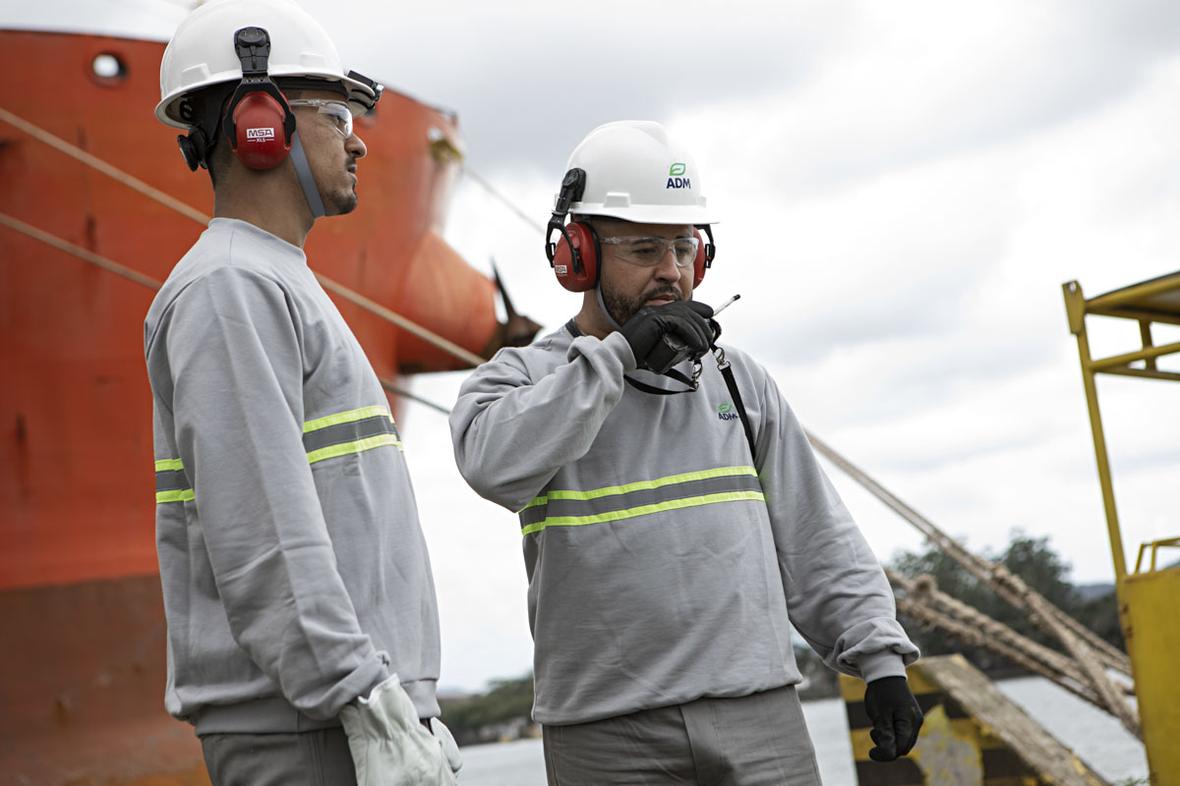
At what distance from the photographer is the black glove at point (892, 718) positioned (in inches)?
119

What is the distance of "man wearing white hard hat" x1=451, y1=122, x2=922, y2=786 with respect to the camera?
2.86 m

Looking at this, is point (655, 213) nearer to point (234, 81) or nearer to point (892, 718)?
point (234, 81)

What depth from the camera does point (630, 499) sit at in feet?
9.83

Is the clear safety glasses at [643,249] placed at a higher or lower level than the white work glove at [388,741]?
higher

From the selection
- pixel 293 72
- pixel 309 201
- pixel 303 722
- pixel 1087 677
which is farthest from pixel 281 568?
pixel 1087 677

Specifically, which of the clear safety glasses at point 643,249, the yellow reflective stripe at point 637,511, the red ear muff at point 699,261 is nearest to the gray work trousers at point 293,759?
the yellow reflective stripe at point 637,511

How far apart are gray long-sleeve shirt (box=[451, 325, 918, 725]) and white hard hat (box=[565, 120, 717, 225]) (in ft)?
1.25

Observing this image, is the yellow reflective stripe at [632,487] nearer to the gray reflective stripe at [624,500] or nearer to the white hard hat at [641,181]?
the gray reflective stripe at [624,500]

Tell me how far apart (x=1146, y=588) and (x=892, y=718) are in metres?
3.89

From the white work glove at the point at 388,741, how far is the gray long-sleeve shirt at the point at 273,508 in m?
0.03

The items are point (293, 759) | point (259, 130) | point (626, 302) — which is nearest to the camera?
point (293, 759)

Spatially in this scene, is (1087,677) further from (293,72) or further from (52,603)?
(52,603)

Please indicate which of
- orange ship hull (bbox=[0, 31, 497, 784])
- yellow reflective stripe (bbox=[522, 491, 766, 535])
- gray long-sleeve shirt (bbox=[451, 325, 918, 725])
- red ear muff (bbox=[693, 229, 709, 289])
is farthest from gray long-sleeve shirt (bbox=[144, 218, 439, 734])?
orange ship hull (bbox=[0, 31, 497, 784])

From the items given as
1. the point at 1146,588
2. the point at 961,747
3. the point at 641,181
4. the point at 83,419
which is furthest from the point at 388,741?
the point at 83,419
